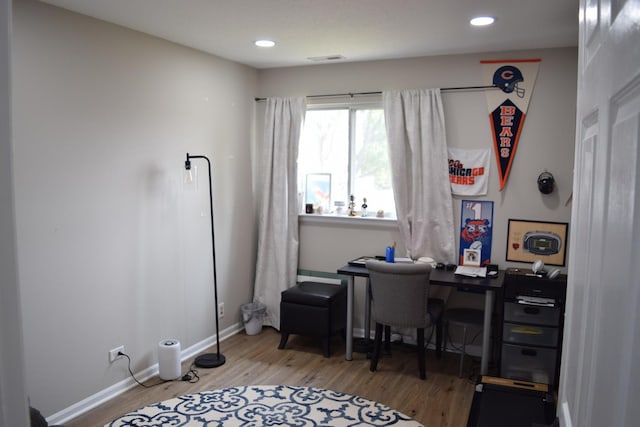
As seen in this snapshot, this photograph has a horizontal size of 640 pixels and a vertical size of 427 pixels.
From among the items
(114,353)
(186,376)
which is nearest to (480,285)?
(186,376)

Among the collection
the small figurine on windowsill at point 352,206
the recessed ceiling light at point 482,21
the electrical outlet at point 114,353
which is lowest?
the electrical outlet at point 114,353

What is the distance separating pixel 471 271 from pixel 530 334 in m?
0.64

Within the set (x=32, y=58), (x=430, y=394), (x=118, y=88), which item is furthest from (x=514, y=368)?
(x=32, y=58)

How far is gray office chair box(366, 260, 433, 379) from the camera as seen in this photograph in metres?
3.58

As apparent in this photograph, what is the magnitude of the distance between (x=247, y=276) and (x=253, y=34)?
2.47 m

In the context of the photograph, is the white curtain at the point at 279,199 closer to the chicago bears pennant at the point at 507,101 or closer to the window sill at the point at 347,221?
the window sill at the point at 347,221

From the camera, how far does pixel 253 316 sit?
4730 mm

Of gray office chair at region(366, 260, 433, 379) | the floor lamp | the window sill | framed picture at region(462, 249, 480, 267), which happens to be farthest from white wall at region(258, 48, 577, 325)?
the floor lamp

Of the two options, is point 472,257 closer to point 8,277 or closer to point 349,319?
point 349,319

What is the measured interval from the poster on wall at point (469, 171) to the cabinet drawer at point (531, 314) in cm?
102

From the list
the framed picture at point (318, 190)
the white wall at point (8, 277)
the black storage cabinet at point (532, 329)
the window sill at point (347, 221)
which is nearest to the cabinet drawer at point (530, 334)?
the black storage cabinet at point (532, 329)

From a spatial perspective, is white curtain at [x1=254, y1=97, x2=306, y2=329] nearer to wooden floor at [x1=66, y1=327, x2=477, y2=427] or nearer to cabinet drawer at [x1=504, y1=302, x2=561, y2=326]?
wooden floor at [x1=66, y1=327, x2=477, y2=427]

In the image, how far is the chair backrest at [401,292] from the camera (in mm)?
3574

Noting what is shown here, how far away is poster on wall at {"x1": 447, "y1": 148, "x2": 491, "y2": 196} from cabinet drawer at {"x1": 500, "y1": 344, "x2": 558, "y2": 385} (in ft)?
4.34
